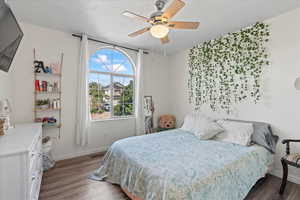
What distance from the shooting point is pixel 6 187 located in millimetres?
1155

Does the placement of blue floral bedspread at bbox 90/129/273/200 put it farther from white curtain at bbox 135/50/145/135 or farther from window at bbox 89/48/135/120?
window at bbox 89/48/135/120

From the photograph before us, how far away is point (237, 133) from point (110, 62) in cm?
325

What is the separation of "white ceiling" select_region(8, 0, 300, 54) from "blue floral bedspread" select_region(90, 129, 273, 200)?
6.97ft

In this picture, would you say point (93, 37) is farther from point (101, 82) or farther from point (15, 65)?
point (15, 65)

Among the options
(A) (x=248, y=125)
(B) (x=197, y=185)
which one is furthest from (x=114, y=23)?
(A) (x=248, y=125)

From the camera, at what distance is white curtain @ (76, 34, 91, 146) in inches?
120

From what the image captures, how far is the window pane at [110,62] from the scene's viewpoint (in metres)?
3.48

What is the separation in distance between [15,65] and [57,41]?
2.83ft

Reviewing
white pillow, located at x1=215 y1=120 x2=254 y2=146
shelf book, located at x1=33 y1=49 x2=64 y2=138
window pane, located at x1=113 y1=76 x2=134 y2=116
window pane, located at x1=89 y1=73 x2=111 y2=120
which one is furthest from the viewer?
window pane, located at x1=113 y1=76 x2=134 y2=116

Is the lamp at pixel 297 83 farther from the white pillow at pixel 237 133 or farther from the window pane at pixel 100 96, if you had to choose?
the window pane at pixel 100 96

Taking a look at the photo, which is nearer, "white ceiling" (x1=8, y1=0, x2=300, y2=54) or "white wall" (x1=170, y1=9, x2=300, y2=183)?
"white ceiling" (x1=8, y1=0, x2=300, y2=54)

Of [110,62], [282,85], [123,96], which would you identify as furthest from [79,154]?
[282,85]

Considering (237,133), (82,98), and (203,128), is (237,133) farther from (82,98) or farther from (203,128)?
(82,98)

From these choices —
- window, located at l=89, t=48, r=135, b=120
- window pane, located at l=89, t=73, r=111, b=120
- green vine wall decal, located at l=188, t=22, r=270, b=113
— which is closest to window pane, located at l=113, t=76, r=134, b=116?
window, located at l=89, t=48, r=135, b=120
